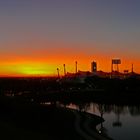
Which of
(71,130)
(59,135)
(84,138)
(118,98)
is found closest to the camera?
(84,138)

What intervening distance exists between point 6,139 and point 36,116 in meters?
30.2

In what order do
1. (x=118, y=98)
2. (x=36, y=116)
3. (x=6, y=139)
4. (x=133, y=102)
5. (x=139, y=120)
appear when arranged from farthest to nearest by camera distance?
(x=118, y=98), (x=133, y=102), (x=139, y=120), (x=36, y=116), (x=6, y=139)

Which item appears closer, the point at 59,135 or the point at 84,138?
the point at 84,138

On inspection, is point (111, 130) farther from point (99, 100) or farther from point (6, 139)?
point (99, 100)

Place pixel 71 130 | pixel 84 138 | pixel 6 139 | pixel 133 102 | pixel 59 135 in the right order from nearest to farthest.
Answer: pixel 6 139, pixel 84 138, pixel 59 135, pixel 71 130, pixel 133 102

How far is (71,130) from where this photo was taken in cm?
5934

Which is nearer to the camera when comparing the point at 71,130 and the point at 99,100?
the point at 71,130

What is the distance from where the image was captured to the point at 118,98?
476 ft

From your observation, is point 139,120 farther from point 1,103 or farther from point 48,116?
point 1,103

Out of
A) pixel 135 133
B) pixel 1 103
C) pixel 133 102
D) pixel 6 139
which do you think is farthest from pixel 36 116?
pixel 133 102

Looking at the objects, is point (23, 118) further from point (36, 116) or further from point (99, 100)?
point (99, 100)

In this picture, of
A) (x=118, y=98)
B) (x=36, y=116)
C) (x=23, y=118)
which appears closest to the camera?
(x=23, y=118)

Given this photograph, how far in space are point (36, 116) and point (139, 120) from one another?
80.1 feet

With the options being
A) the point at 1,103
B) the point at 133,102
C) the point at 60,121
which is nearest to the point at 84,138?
the point at 60,121
